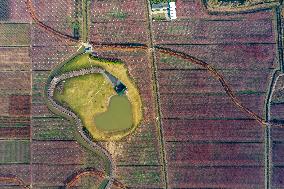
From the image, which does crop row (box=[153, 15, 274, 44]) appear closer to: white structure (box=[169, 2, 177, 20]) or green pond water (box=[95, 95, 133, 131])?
white structure (box=[169, 2, 177, 20])

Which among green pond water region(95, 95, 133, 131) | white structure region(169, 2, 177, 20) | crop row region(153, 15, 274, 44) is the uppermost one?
white structure region(169, 2, 177, 20)

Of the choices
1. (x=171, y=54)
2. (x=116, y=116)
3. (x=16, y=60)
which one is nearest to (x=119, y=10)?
(x=171, y=54)

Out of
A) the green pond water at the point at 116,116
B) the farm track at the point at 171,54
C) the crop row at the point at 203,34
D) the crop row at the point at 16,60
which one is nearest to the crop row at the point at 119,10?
the crop row at the point at 203,34

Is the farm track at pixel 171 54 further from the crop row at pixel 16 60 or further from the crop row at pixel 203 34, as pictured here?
the crop row at pixel 16 60

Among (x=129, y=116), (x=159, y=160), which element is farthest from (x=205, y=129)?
(x=129, y=116)

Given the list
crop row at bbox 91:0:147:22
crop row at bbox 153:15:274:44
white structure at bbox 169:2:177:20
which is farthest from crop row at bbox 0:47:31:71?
white structure at bbox 169:2:177:20

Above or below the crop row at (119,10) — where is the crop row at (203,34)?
below

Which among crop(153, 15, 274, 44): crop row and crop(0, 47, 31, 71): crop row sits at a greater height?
crop(153, 15, 274, 44): crop row

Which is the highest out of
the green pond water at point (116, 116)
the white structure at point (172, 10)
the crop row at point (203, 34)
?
the white structure at point (172, 10)

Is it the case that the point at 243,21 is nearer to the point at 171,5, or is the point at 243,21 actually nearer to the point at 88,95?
the point at 171,5
